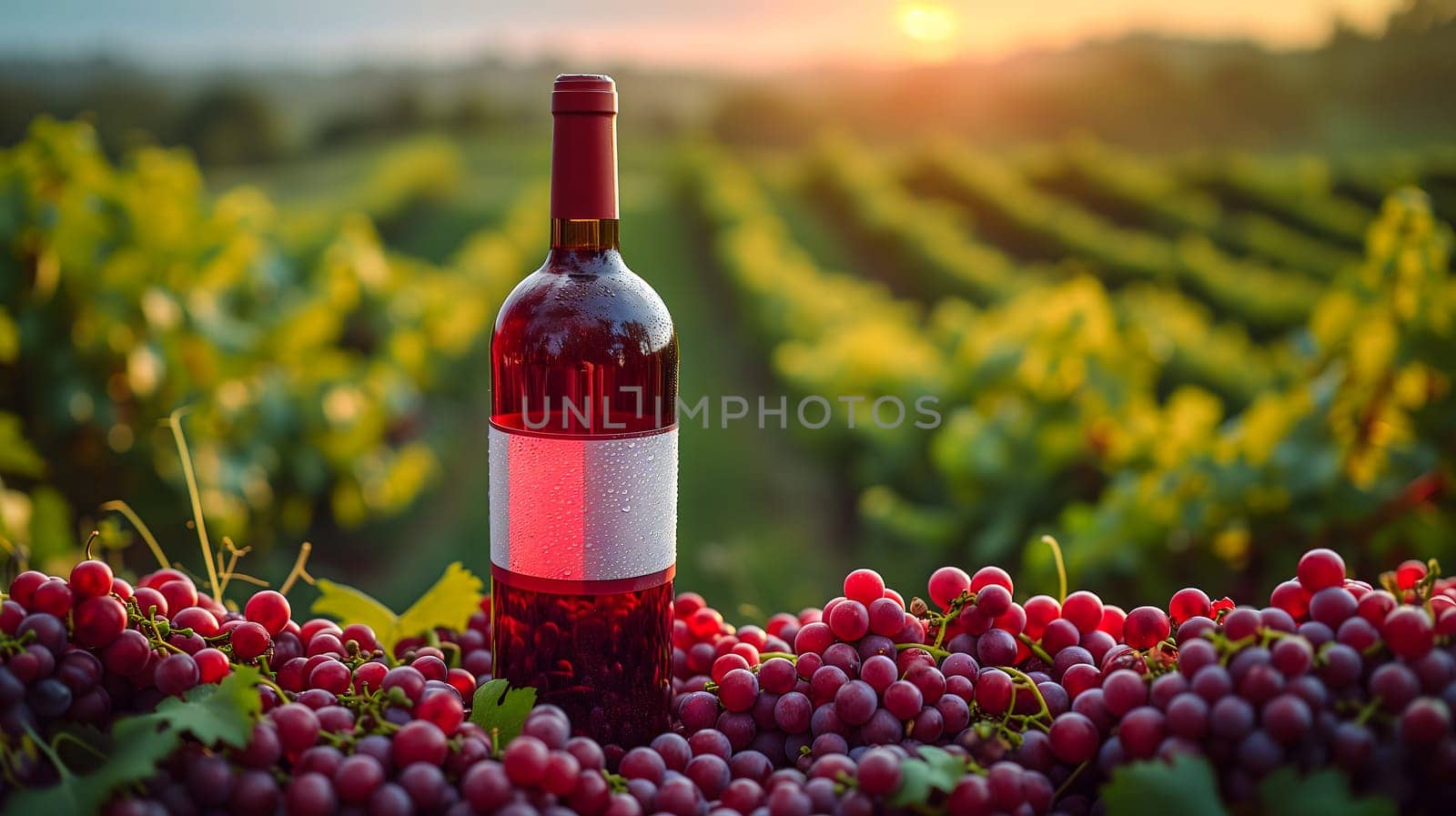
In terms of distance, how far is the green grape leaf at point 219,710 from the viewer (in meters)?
0.95

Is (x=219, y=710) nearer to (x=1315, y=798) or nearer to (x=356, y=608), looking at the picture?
(x=356, y=608)

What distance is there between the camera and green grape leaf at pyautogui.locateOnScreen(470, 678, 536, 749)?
1.11 metres

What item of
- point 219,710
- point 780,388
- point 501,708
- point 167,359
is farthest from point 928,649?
point 780,388

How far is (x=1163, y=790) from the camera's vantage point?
2.99ft

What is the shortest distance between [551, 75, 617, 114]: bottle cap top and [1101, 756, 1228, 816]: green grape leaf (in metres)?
0.85

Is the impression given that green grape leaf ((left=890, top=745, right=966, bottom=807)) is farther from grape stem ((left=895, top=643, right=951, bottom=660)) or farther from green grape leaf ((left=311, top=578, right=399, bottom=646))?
green grape leaf ((left=311, top=578, right=399, bottom=646))

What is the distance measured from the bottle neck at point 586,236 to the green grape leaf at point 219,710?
571 mm

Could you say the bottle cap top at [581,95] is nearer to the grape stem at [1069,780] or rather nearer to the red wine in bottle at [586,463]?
the red wine in bottle at [586,463]

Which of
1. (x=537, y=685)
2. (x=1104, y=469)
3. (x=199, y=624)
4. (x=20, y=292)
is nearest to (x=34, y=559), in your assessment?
(x=20, y=292)

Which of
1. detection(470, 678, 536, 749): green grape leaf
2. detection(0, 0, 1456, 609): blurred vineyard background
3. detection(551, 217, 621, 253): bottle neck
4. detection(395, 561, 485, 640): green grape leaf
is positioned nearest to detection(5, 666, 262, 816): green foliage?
detection(470, 678, 536, 749): green grape leaf

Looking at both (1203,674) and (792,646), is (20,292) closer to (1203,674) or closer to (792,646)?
(792,646)

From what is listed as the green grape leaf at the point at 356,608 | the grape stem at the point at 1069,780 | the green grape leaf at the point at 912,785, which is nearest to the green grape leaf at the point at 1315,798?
the grape stem at the point at 1069,780

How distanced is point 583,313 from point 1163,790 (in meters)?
0.75

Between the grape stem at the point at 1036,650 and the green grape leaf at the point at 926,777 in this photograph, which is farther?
the grape stem at the point at 1036,650
